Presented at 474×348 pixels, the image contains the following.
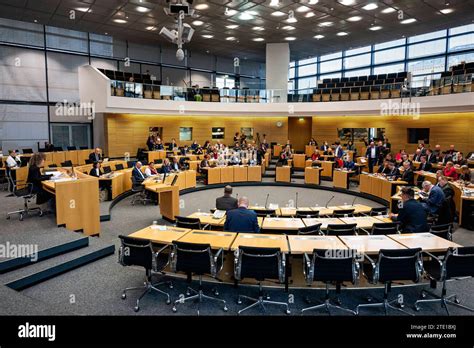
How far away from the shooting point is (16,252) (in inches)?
216

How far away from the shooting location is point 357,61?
81.0 feet

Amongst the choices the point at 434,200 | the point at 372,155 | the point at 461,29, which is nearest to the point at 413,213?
the point at 434,200

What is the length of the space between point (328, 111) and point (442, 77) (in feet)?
19.9

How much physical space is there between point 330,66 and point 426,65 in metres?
7.21

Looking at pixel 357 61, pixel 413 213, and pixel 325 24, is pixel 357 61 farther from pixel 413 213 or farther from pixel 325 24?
pixel 413 213

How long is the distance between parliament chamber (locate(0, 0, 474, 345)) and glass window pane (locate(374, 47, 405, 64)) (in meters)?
0.19

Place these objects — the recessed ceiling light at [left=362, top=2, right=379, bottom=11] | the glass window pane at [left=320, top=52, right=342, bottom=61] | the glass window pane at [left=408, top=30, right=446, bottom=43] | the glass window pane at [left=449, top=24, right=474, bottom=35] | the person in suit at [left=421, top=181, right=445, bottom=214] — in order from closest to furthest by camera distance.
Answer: the person in suit at [left=421, top=181, right=445, bottom=214], the recessed ceiling light at [left=362, top=2, right=379, bottom=11], the glass window pane at [left=449, top=24, right=474, bottom=35], the glass window pane at [left=408, top=30, right=446, bottom=43], the glass window pane at [left=320, top=52, right=342, bottom=61]

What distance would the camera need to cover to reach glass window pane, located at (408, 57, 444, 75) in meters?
19.9

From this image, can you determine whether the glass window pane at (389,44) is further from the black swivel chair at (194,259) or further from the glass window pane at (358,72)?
the black swivel chair at (194,259)

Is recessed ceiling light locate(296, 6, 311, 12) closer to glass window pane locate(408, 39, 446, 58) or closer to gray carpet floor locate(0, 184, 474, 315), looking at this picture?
glass window pane locate(408, 39, 446, 58)

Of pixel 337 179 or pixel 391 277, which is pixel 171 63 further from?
pixel 391 277

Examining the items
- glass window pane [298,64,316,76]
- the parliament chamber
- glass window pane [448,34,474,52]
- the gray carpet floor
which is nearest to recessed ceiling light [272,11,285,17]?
the parliament chamber

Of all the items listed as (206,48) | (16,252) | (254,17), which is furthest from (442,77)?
(16,252)

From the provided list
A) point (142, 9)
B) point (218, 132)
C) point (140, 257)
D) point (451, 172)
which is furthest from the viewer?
point (218, 132)
